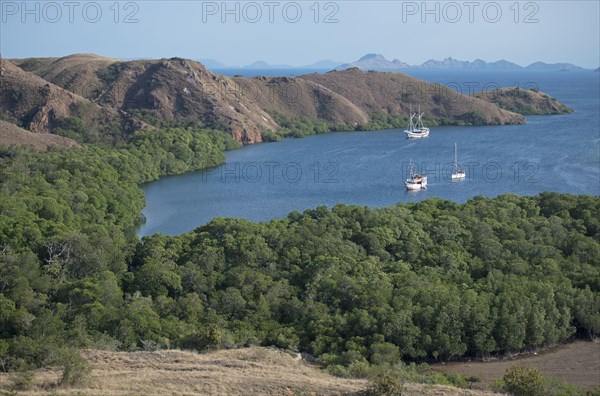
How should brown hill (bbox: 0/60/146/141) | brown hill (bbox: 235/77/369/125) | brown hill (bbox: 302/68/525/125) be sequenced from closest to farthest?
brown hill (bbox: 0/60/146/141)
brown hill (bbox: 235/77/369/125)
brown hill (bbox: 302/68/525/125)

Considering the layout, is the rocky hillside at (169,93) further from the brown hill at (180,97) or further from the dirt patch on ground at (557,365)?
the dirt patch on ground at (557,365)

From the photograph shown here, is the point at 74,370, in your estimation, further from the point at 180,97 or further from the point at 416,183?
the point at 180,97

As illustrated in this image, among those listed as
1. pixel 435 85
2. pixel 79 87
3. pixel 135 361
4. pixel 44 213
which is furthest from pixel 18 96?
pixel 135 361

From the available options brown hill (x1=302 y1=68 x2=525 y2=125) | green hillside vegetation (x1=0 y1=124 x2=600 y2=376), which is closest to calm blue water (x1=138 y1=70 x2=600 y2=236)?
green hillside vegetation (x1=0 y1=124 x2=600 y2=376)

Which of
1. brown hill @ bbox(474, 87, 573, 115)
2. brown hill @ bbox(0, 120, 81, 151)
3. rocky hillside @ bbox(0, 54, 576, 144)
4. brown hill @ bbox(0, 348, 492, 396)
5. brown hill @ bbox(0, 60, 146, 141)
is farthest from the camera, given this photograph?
brown hill @ bbox(474, 87, 573, 115)

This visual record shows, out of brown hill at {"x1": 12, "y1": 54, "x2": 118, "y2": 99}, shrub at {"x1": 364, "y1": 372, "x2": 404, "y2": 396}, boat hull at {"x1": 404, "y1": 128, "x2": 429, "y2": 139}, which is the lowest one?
shrub at {"x1": 364, "y1": 372, "x2": 404, "y2": 396}

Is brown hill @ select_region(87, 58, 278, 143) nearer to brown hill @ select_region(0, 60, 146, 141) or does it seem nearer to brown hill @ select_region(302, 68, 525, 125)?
brown hill @ select_region(0, 60, 146, 141)

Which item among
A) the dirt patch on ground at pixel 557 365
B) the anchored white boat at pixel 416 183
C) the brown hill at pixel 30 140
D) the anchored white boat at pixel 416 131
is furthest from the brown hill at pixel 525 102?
the dirt patch on ground at pixel 557 365
